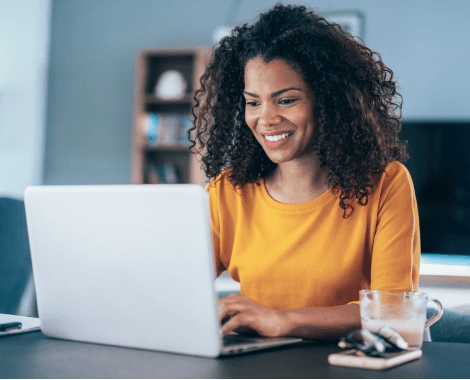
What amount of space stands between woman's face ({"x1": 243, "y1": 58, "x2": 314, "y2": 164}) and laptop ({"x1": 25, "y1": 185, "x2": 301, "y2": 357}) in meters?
0.51

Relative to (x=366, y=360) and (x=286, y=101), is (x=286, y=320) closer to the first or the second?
(x=366, y=360)

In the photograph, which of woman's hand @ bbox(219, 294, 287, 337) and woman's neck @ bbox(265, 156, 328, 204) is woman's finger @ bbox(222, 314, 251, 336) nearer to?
woman's hand @ bbox(219, 294, 287, 337)

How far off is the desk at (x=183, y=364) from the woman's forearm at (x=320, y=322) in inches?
2.1

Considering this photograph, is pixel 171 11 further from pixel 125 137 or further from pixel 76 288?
pixel 76 288

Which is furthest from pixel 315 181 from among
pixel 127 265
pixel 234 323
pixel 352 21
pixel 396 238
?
pixel 352 21

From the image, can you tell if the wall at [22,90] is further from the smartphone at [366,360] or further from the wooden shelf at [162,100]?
the smartphone at [366,360]

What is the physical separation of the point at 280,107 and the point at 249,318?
540mm

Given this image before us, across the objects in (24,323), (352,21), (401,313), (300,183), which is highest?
(352,21)

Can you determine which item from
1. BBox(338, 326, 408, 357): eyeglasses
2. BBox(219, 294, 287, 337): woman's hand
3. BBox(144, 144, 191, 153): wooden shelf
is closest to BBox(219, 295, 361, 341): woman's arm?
BBox(219, 294, 287, 337): woman's hand

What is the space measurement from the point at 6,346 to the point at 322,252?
25.7 inches

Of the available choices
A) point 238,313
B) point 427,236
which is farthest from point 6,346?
point 427,236

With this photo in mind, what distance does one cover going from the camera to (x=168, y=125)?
3.56 metres

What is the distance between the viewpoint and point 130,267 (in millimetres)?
701

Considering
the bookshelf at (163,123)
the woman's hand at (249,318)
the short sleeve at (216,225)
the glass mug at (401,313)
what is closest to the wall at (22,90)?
the bookshelf at (163,123)
